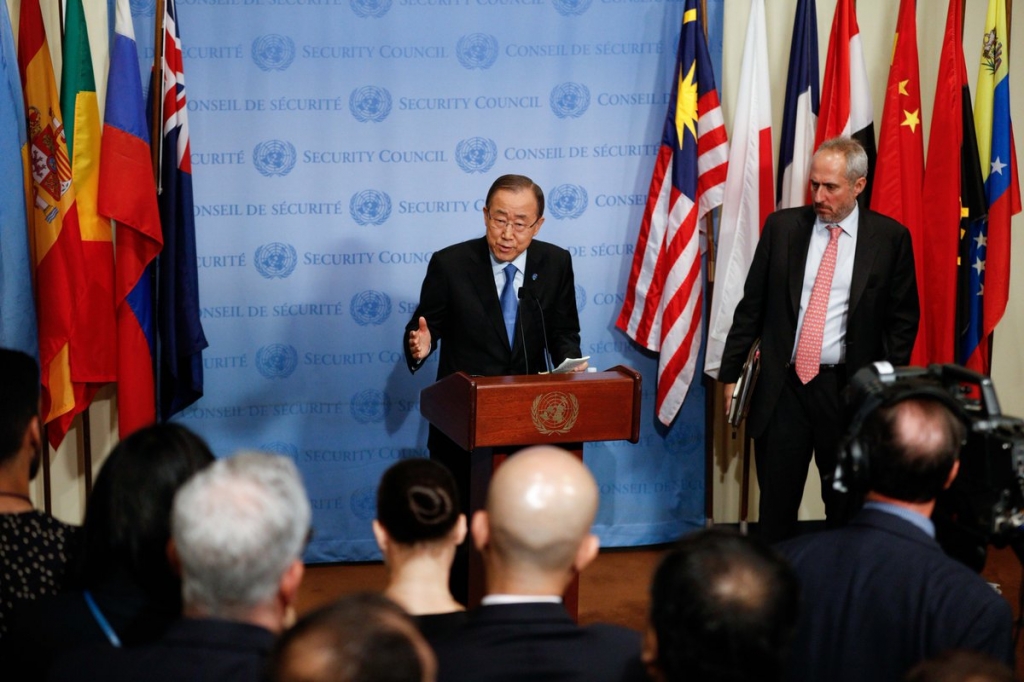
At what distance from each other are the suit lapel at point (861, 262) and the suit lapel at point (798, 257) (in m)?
0.18

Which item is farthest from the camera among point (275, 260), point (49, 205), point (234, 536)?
point (275, 260)

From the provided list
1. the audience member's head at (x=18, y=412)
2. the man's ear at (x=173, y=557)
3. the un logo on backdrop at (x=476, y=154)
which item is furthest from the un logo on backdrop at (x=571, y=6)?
the man's ear at (x=173, y=557)

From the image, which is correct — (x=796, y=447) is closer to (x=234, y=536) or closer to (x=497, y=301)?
(x=497, y=301)

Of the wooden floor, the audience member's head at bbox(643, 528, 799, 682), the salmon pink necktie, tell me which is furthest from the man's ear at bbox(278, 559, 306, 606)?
the salmon pink necktie

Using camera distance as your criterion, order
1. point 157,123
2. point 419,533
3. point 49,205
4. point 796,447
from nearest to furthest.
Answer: point 419,533
point 796,447
point 49,205
point 157,123

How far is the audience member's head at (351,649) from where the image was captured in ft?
4.09

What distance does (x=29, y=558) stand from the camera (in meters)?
2.14

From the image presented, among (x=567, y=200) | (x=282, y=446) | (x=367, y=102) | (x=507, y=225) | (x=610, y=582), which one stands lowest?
(x=610, y=582)

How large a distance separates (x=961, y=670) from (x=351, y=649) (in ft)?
2.44

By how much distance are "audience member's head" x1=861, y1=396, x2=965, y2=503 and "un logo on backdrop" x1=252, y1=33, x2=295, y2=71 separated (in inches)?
134

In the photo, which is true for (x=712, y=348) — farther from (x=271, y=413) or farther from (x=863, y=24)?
(x=271, y=413)

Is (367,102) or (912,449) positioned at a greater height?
(367,102)

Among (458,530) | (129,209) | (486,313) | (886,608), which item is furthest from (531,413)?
(129,209)

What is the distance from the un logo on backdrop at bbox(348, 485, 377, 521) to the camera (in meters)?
5.00
